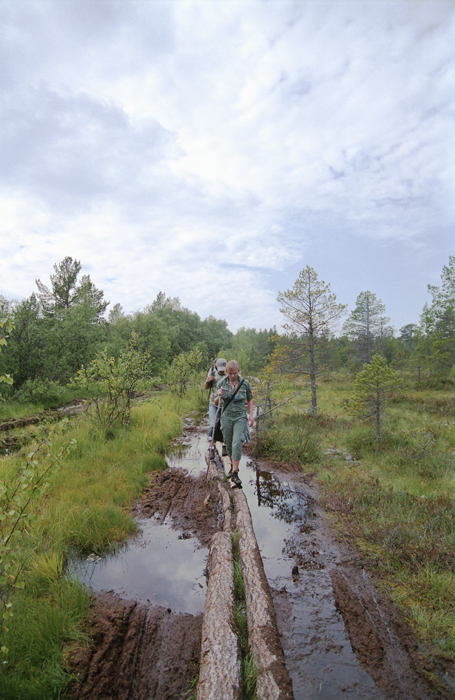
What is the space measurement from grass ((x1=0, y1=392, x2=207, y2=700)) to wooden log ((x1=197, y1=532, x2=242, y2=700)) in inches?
41.2

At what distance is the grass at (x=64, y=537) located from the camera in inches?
94.2

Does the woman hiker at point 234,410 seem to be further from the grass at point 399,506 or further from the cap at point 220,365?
the grass at point 399,506

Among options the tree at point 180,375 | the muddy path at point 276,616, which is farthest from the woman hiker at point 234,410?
the tree at point 180,375

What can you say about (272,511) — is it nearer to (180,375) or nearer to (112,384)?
(112,384)

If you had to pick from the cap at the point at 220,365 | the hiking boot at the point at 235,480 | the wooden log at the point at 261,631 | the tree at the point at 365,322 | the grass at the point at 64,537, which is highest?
the tree at the point at 365,322

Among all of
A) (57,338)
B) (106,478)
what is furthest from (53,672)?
(57,338)

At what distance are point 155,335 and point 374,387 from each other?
27.5m

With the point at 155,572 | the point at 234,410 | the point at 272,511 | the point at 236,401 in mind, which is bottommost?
the point at 272,511

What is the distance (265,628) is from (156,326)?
3259 cm

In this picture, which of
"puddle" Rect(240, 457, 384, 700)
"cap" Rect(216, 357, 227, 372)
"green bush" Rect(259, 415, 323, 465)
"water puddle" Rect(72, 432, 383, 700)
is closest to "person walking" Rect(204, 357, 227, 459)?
"cap" Rect(216, 357, 227, 372)

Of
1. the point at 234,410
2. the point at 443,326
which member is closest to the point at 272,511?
the point at 234,410

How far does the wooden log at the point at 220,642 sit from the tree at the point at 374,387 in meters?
6.71

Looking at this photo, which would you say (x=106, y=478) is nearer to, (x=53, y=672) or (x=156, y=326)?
(x=53, y=672)

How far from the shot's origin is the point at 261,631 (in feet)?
9.05
